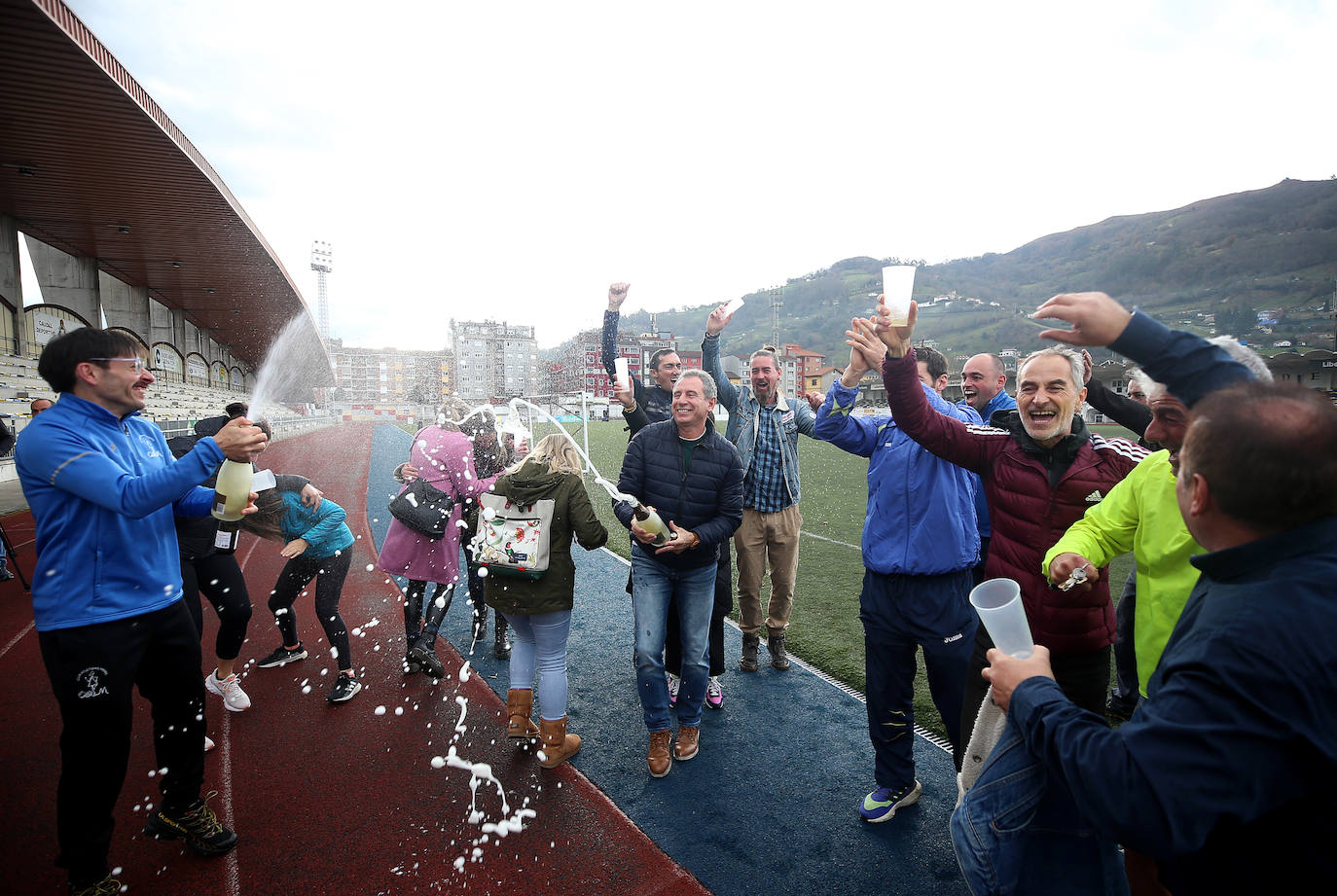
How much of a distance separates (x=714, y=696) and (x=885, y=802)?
4.48 feet

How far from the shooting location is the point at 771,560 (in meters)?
4.53

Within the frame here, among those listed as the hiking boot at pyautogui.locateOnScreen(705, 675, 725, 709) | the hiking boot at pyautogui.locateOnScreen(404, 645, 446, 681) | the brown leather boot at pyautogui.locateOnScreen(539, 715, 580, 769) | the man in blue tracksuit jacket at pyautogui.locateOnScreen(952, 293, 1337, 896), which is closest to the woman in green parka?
the brown leather boot at pyautogui.locateOnScreen(539, 715, 580, 769)

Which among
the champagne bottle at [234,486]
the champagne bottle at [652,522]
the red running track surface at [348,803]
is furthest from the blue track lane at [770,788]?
the champagne bottle at [234,486]

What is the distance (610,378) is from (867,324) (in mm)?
2452

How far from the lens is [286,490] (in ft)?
13.3

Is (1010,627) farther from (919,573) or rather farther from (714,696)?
(714,696)

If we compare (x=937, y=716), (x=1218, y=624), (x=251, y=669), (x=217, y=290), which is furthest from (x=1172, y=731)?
(x=217, y=290)

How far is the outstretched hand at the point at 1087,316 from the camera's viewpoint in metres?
1.53

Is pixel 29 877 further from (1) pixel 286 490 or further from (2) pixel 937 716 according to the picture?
(2) pixel 937 716

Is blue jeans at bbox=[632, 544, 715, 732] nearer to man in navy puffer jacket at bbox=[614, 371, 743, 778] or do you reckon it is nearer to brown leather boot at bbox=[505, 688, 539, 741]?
man in navy puffer jacket at bbox=[614, 371, 743, 778]

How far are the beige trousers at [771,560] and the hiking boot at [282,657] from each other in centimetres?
360

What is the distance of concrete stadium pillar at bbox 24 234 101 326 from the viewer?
1678cm

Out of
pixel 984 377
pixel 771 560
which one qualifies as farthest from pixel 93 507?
pixel 984 377

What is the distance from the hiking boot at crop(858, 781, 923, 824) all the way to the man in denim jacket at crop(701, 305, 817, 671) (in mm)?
1614
